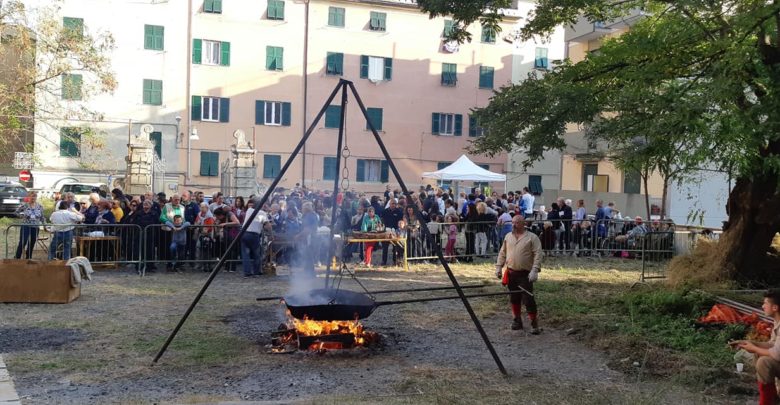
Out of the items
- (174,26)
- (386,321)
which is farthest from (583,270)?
(174,26)

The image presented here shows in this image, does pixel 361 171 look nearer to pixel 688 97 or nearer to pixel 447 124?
pixel 447 124

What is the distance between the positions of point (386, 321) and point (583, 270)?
775 centimetres

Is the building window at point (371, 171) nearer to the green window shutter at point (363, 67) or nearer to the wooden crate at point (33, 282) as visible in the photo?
the green window shutter at point (363, 67)

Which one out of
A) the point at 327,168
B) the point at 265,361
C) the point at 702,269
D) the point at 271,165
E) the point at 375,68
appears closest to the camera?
the point at 265,361

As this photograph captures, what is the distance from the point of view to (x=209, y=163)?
38.5 metres

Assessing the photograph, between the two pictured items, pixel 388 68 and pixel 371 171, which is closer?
pixel 388 68

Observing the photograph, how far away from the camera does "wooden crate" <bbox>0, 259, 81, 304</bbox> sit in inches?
449

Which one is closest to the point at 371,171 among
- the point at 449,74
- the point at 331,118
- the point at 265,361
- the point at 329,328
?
the point at 331,118

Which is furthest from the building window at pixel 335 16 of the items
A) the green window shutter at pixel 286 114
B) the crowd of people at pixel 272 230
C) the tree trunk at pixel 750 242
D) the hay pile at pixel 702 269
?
the tree trunk at pixel 750 242

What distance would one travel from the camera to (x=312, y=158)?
40000 millimetres

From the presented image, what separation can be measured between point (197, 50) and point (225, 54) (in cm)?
152

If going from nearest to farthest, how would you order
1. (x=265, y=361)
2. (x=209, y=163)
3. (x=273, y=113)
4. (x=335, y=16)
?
(x=265, y=361) < (x=209, y=163) < (x=273, y=113) < (x=335, y=16)

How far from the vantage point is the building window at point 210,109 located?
38.1 metres

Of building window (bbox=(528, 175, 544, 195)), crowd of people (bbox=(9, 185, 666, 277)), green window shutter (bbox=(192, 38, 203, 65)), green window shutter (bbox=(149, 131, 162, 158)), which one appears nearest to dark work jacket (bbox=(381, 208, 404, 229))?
crowd of people (bbox=(9, 185, 666, 277))
